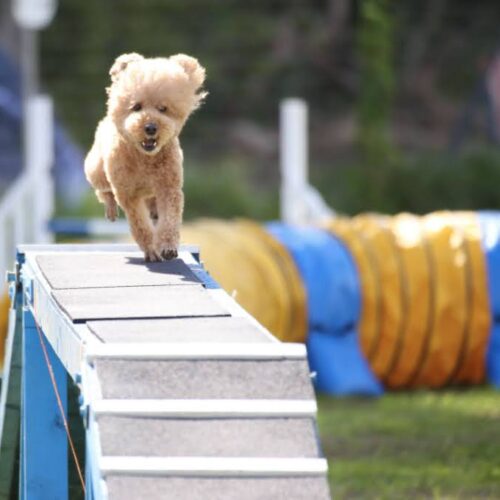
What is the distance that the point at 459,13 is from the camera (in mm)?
19547

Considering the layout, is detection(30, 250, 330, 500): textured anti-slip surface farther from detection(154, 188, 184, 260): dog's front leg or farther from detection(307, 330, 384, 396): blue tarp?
detection(307, 330, 384, 396): blue tarp

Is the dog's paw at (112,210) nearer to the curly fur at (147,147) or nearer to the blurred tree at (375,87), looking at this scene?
the curly fur at (147,147)

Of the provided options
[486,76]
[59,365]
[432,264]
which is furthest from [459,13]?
[59,365]

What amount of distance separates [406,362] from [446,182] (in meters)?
6.68

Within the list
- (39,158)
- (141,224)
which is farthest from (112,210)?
(39,158)

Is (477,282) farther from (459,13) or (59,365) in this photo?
(459,13)

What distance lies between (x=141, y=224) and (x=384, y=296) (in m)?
5.09

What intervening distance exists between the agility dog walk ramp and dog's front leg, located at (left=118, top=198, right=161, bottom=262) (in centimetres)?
42

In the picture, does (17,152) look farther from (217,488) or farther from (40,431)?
(217,488)

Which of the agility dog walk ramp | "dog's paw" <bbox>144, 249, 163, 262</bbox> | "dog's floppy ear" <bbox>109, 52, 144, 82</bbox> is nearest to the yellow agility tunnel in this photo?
"dog's paw" <bbox>144, 249, 163, 262</bbox>

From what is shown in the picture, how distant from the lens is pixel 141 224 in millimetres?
3850

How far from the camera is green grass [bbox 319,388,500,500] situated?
5.98 m

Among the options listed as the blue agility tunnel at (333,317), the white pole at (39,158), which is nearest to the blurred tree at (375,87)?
the white pole at (39,158)

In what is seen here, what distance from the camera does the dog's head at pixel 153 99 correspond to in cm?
356
